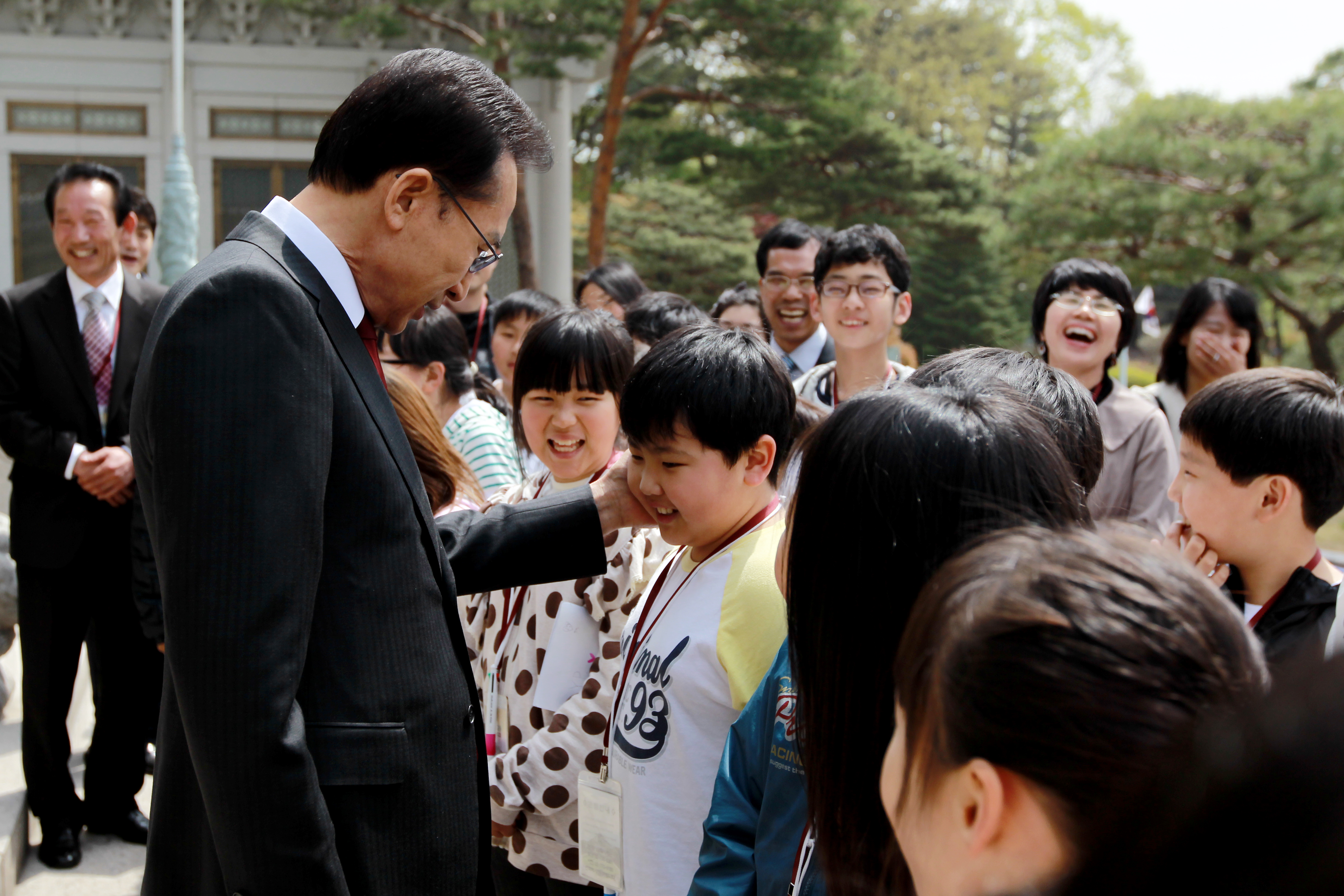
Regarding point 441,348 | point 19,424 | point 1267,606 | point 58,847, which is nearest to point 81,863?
point 58,847

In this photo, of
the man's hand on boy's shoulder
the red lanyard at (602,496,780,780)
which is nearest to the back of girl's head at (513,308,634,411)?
the man's hand on boy's shoulder

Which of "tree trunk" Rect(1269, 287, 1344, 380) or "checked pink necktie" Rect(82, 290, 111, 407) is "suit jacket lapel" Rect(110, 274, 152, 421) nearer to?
"checked pink necktie" Rect(82, 290, 111, 407)

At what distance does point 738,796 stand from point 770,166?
13.5 metres

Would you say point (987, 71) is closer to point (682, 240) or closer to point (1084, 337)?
point (682, 240)

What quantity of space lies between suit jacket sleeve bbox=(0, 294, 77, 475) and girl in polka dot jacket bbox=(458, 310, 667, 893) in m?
1.49

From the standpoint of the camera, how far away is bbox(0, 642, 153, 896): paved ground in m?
2.95

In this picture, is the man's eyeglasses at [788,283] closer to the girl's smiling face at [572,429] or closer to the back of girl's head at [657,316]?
the back of girl's head at [657,316]

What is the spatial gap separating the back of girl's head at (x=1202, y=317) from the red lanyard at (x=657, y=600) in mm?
2542

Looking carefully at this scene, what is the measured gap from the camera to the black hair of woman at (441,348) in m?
3.66

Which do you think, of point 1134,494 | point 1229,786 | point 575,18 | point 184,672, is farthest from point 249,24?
point 1229,786

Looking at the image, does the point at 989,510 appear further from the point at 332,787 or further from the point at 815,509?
the point at 332,787

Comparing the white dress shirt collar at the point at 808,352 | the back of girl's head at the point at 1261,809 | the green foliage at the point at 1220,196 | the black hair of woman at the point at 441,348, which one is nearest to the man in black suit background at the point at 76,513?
the black hair of woman at the point at 441,348

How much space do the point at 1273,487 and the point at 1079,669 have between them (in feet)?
4.67

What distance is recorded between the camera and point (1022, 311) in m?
20.3
